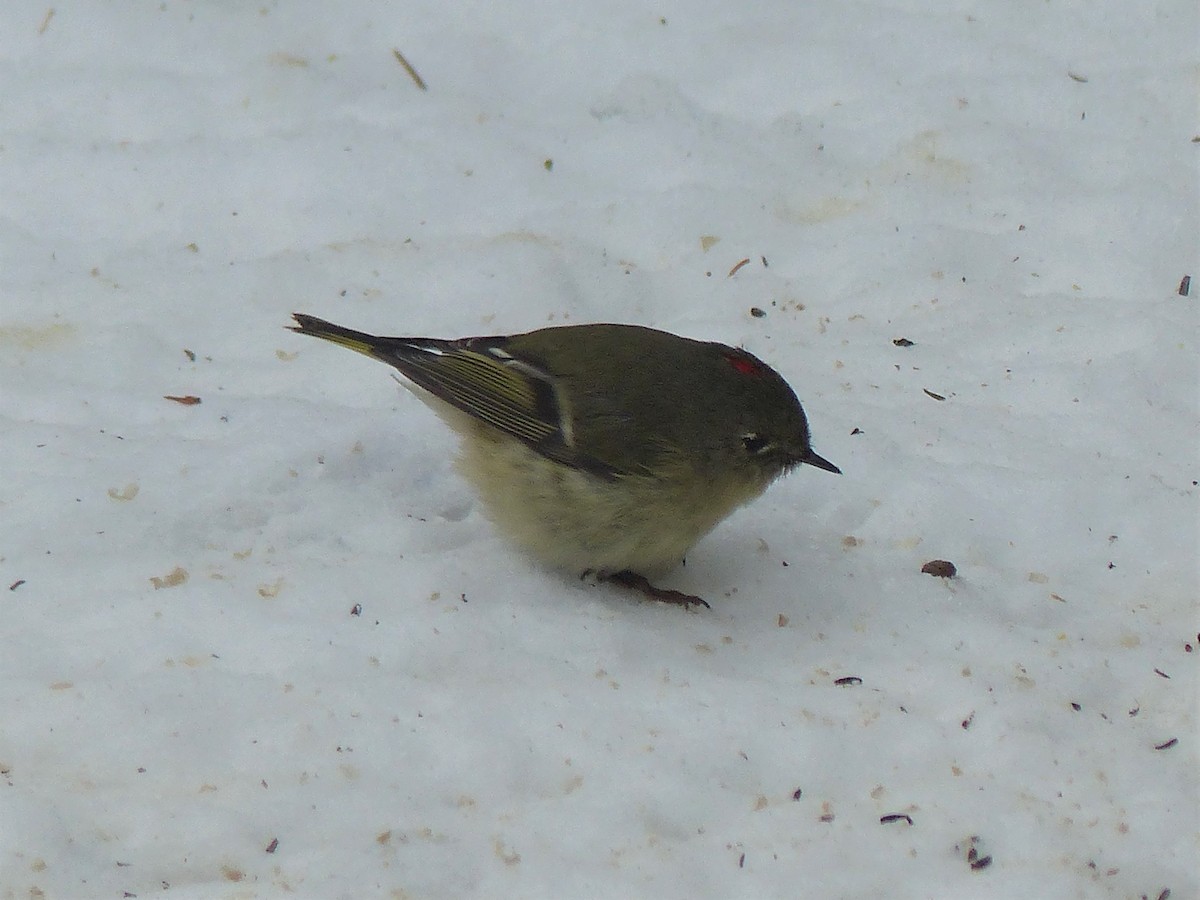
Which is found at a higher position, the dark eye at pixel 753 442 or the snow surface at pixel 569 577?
the dark eye at pixel 753 442

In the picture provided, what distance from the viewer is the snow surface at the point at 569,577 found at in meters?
3.47

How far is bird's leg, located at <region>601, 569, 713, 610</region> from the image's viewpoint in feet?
15.0

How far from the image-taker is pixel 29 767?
11.5 feet

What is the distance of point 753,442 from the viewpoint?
14.8 feet

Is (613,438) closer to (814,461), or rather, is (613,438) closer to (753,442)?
(753,442)

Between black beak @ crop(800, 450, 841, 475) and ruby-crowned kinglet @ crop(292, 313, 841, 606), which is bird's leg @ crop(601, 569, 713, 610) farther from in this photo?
black beak @ crop(800, 450, 841, 475)

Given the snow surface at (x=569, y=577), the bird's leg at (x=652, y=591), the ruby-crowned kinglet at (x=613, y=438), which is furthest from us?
the bird's leg at (x=652, y=591)

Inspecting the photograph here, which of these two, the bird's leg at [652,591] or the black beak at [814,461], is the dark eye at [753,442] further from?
the bird's leg at [652,591]

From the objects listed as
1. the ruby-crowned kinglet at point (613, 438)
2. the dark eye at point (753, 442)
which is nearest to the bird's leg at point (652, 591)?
the ruby-crowned kinglet at point (613, 438)

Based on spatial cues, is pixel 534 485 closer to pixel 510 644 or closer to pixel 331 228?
→ pixel 510 644

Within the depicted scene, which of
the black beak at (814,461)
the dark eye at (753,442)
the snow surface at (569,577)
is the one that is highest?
the dark eye at (753,442)

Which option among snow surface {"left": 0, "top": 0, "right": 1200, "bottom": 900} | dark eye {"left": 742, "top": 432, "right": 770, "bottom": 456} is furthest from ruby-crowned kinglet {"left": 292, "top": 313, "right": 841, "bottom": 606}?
snow surface {"left": 0, "top": 0, "right": 1200, "bottom": 900}

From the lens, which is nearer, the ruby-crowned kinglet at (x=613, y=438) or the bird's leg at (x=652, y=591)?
the ruby-crowned kinglet at (x=613, y=438)

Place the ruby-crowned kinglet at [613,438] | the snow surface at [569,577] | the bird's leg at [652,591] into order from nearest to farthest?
the snow surface at [569,577], the ruby-crowned kinglet at [613,438], the bird's leg at [652,591]
